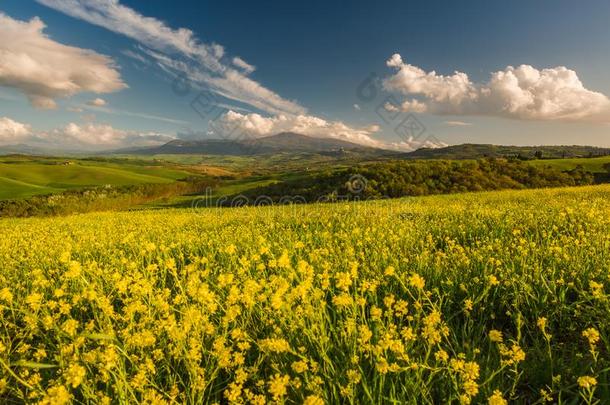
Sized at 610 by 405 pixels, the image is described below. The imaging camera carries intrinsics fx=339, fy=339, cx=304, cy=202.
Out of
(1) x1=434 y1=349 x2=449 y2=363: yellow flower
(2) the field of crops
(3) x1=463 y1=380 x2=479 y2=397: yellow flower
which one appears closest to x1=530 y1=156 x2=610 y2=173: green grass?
(2) the field of crops

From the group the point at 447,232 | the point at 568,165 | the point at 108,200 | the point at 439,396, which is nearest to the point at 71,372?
the point at 439,396

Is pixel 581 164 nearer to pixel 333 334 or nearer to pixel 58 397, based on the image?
pixel 333 334

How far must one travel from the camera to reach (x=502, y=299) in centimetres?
414

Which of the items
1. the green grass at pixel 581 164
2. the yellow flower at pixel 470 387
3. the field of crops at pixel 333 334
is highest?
the green grass at pixel 581 164

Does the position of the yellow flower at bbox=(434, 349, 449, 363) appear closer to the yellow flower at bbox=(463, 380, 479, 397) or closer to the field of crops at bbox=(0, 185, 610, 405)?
the field of crops at bbox=(0, 185, 610, 405)

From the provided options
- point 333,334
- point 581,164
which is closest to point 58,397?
point 333,334

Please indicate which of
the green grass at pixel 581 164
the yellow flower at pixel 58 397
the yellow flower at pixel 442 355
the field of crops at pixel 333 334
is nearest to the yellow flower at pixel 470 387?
the field of crops at pixel 333 334

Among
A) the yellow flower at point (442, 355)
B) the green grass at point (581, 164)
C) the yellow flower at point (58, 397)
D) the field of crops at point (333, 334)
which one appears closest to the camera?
the yellow flower at point (58, 397)

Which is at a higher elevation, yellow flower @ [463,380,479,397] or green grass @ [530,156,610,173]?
green grass @ [530,156,610,173]

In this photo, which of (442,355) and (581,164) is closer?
(442,355)

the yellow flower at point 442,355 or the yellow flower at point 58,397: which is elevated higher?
the yellow flower at point 442,355

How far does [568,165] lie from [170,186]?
67128mm

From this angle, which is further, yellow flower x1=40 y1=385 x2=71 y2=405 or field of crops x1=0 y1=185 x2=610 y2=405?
field of crops x1=0 y1=185 x2=610 y2=405

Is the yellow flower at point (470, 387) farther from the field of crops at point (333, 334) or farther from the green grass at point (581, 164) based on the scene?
the green grass at point (581, 164)
